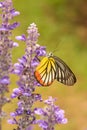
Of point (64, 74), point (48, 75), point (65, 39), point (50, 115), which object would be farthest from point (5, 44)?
point (65, 39)

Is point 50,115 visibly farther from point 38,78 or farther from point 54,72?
point 54,72

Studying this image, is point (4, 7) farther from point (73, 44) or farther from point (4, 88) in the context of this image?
point (73, 44)

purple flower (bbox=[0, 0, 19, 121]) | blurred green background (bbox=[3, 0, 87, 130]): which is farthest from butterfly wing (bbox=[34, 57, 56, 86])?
blurred green background (bbox=[3, 0, 87, 130])

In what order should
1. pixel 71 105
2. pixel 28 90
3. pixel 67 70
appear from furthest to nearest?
pixel 71 105 → pixel 67 70 → pixel 28 90

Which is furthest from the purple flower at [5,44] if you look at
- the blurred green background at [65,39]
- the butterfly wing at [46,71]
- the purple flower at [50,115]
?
the blurred green background at [65,39]

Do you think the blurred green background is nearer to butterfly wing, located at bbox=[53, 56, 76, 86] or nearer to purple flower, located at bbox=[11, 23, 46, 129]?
butterfly wing, located at bbox=[53, 56, 76, 86]

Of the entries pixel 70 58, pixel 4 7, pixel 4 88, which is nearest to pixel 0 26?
pixel 4 7

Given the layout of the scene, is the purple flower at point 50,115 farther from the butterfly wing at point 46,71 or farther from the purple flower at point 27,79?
the butterfly wing at point 46,71
